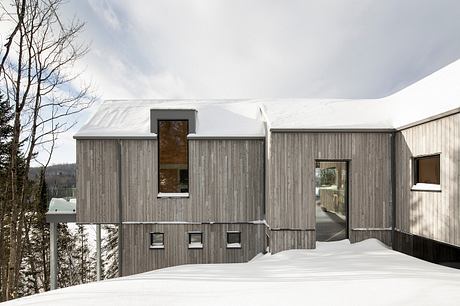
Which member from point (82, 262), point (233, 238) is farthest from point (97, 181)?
point (82, 262)

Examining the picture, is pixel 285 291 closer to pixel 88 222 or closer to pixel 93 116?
pixel 88 222

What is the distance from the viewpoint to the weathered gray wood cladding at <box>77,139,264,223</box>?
10.7m

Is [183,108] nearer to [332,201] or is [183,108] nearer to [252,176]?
[252,176]

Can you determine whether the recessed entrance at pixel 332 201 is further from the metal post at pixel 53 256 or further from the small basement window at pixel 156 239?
the metal post at pixel 53 256

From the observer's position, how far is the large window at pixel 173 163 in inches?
430

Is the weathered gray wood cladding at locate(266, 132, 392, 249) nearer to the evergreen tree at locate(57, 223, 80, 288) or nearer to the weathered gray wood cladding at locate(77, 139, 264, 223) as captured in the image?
the weathered gray wood cladding at locate(77, 139, 264, 223)

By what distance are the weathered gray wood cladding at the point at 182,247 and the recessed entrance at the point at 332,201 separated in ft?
8.95

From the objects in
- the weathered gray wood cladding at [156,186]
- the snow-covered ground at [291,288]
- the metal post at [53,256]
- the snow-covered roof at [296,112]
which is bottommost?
the metal post at [53,256]

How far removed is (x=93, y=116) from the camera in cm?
1184

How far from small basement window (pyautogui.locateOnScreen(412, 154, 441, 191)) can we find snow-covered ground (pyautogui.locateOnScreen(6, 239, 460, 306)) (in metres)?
2.31

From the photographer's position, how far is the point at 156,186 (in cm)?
1078

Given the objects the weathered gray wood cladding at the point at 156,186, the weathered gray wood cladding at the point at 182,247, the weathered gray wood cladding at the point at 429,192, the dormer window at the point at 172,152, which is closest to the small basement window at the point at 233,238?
the weathered gray wood cladding at the point at 182,247

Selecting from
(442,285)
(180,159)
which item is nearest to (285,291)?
(442,285)

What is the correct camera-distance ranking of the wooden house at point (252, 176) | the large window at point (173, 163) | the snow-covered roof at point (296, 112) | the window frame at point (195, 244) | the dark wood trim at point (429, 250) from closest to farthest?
the snow-covered roof at point (296, 112) < the wooden house at point (252, 176) < the dark wood trim at point (429, 250) < the window frame at point (195, 244) < the large window at point (173, 163)
